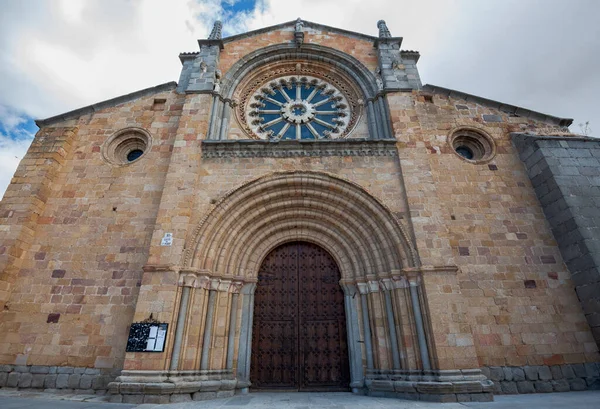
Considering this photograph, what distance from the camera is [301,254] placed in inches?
319

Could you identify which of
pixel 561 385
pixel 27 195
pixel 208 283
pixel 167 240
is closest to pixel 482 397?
pixel 561 385

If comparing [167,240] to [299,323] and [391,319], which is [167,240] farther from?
[391,319]

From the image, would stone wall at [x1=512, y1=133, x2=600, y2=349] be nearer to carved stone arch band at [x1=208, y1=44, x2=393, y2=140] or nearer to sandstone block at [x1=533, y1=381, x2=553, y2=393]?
sandstone block at [x1=533, y1=381, x2=553, y2=393]

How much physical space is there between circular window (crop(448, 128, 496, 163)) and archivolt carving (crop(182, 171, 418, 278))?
3471 millimetres

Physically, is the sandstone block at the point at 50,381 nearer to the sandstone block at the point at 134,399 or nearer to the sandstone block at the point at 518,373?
the sandstone block at the point at 134,399

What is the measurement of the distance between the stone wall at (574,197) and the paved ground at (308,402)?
7.11ft

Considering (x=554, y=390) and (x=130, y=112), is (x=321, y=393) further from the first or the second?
(x=130, y=112)

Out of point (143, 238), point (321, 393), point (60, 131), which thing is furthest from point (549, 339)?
point (60, 131)

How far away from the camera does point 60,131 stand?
9047mm

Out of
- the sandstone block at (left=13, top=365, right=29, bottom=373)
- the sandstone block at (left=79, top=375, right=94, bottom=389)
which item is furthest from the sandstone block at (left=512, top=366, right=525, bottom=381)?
the sandstone block at (left=13, top=365, right=29, bottom=373)

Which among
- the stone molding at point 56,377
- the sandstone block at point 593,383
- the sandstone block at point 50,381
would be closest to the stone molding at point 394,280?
the sandstone block at point 593,383

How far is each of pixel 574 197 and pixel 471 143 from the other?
2808mm

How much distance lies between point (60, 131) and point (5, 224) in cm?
305

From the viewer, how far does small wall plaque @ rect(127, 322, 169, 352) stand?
594 cm
